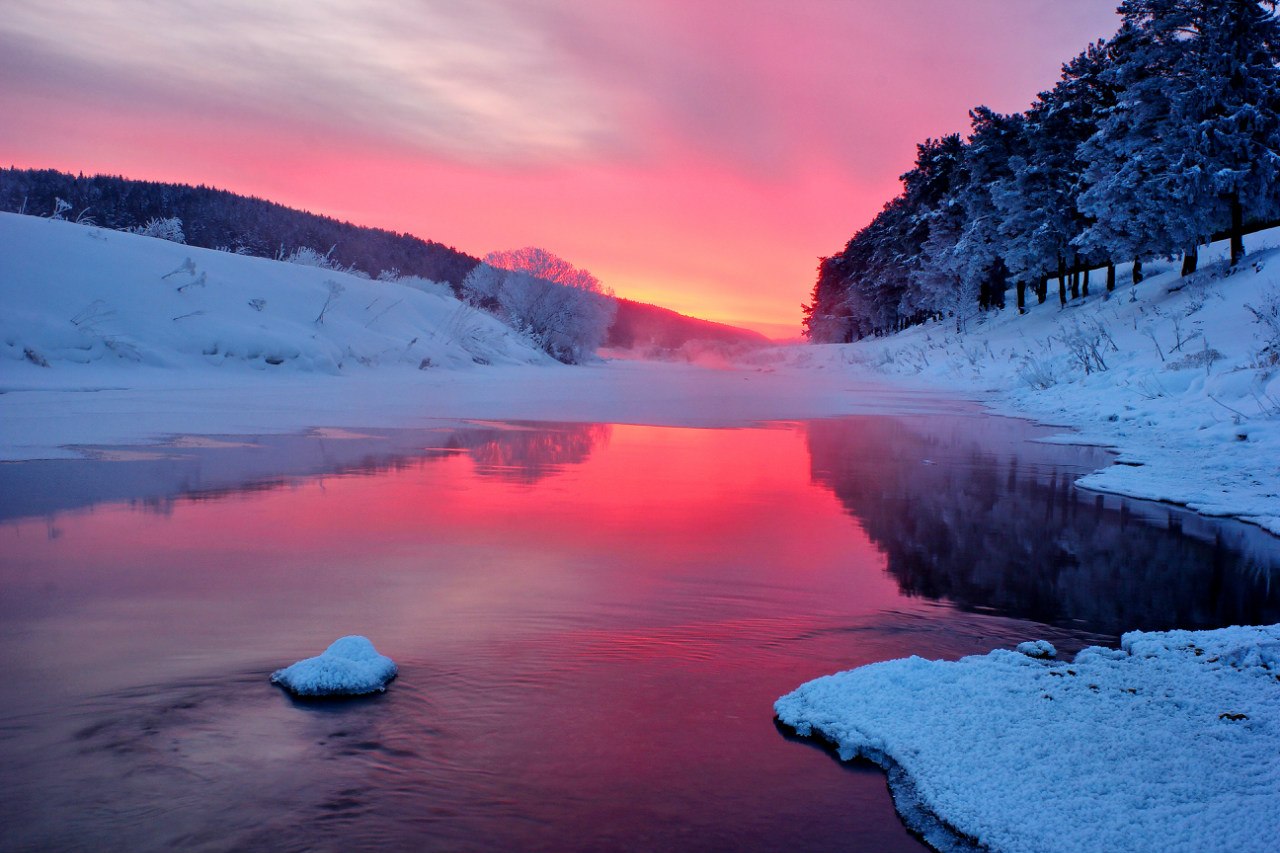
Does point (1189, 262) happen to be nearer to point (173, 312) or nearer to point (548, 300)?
point (173, 312)

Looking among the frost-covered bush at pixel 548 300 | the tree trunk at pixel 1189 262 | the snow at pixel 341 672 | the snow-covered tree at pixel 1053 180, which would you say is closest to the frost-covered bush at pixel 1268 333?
the tree trunk at pixel 1189 262

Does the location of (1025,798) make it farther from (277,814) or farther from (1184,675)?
(277,814)

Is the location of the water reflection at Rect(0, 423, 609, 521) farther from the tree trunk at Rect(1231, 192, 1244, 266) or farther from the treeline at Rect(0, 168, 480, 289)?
the treeline at Rect(0, 168, 480, 289)

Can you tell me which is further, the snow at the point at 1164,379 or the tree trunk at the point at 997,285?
the tree trunk at the point at 997,285

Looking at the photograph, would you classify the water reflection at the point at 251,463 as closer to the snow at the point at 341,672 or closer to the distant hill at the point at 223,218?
the snow at the point at 341,672

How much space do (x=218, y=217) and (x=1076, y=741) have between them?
484ft

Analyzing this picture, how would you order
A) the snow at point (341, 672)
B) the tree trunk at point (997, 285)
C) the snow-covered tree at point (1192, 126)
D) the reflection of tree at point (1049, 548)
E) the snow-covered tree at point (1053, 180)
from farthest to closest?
the tree trunk at point (997, 285) → the snow-covered tree at point (1053, 180) → the snow-covered tree at point (1192, 126) → the reflection of tree at point (1049, 548) → the snow at point (341, 672)

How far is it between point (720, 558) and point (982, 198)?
4287 centimetres

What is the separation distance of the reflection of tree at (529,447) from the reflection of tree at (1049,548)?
2785 millimetres

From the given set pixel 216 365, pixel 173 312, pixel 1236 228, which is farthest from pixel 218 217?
pixel 1236 228

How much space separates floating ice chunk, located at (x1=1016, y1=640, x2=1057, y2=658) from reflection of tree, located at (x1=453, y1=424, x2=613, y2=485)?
488 cm

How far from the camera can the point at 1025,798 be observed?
7.81 feet

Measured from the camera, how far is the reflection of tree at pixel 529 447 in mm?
8466

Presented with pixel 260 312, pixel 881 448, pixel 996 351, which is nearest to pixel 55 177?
pixel 260 312
